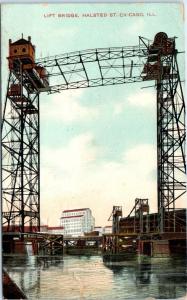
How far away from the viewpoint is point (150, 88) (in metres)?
8.79

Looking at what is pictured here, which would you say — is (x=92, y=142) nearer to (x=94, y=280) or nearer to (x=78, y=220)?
(x=78, y=220)

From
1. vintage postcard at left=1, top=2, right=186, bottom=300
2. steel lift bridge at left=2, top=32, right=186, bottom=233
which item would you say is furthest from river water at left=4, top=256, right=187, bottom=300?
steel lift bridge at left=2, top=32, right=186, bottom=233

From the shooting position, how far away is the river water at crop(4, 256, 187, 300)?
7852 millimetres

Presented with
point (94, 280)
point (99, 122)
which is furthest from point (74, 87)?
point (94, 280)

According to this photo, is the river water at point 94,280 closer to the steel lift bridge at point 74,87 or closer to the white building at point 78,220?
the white building at point 78,220

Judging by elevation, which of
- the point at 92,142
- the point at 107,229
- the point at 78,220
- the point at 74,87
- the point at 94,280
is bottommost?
the point at 94,280

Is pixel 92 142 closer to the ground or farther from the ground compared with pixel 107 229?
farther from the ground

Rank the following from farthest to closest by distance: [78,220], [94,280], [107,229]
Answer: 1. [107,229]
2. [78,220]
3. [94,280]

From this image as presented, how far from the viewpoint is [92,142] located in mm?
8438

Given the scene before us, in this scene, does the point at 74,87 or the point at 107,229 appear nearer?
the point at 74,87

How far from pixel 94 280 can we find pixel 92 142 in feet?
7.21

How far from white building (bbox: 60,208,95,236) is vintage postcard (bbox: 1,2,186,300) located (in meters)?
0.02

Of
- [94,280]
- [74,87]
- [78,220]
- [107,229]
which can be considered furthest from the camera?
[107,229]

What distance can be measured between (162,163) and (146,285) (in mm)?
2079
